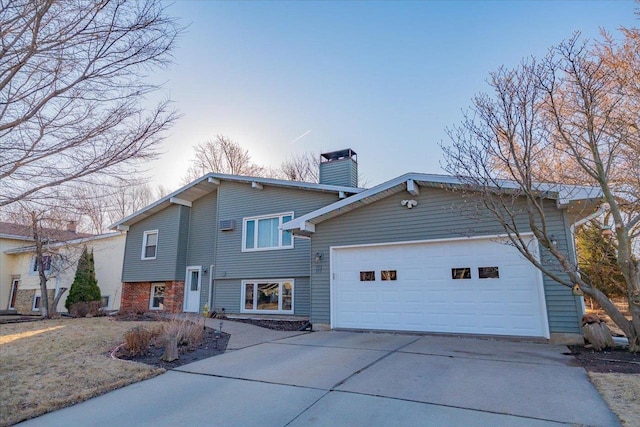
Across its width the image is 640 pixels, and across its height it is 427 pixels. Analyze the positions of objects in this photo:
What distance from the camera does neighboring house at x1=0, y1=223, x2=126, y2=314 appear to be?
54.3 feet

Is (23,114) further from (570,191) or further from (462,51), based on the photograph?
(462,51)

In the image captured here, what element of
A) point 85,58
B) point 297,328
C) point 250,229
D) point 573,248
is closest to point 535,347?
point 573,248

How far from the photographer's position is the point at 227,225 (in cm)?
1365

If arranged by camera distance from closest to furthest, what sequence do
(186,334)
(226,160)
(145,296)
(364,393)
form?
(364,393) < (186,334) < (145,296) < (226,160)

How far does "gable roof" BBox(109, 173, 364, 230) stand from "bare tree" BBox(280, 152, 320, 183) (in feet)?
33.0

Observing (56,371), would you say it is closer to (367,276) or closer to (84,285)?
(367,276)

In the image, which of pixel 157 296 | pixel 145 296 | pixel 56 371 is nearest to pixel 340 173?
pixel 157 296

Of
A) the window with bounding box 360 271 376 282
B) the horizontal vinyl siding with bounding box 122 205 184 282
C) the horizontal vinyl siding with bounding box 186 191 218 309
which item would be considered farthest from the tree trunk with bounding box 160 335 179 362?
the horizontal vinyl siding with bounding box 122 205 184 282

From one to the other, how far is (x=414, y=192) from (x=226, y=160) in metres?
18.2

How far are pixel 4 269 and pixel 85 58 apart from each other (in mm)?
23170

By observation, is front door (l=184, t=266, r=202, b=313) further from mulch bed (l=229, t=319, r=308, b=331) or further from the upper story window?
mulch bed (l=229, t=319, r=308, b=331)

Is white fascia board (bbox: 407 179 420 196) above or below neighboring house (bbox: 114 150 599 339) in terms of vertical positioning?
above

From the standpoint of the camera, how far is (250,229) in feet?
44.1

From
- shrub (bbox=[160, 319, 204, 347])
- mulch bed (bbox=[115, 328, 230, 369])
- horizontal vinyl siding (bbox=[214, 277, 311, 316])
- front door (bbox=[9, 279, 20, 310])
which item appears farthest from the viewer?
front door (bbox=[9, 279, 20, 310])
